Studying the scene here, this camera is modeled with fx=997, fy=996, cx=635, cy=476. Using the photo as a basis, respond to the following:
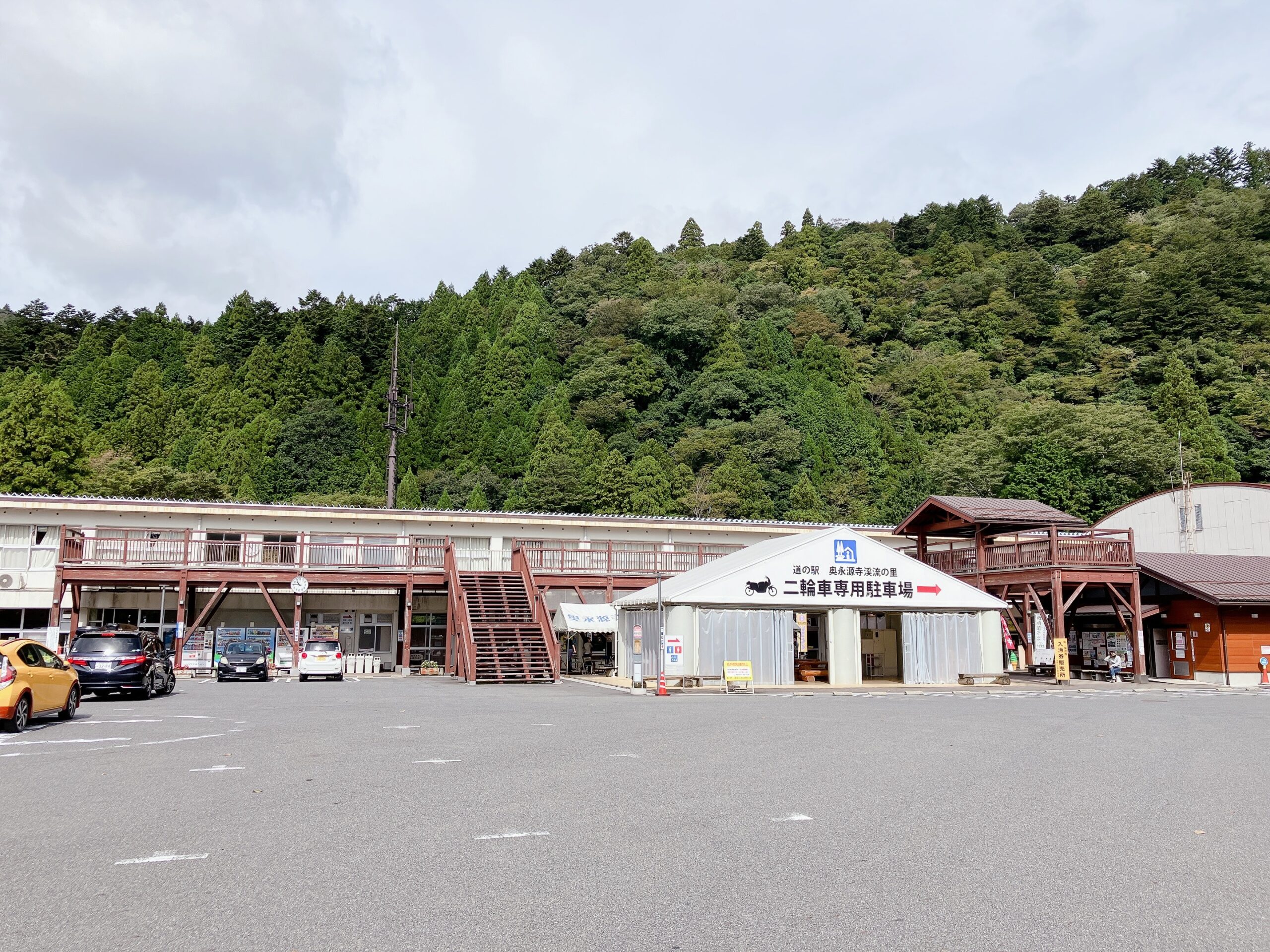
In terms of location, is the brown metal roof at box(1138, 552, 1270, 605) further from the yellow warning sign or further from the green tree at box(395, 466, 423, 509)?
the green tree at box(395, 466, 423, 509)

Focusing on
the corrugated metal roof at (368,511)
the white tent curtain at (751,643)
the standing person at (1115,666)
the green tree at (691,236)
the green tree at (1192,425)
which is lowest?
the standing person at (1115,666)

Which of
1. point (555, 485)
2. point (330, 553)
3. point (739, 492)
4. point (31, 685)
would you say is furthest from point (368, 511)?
point (739, 492)

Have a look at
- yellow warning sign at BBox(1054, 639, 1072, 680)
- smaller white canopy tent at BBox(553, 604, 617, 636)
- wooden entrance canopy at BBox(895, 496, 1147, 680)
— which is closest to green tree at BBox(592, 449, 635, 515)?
wooden entrance canopy at BBox(895, 496, 1147, 680)

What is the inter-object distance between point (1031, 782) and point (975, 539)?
25111mm

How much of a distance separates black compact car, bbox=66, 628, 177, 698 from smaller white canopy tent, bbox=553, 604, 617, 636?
12.7 metres

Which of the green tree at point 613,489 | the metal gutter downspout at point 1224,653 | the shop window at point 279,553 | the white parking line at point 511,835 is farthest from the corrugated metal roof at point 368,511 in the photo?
the white parking line at point 511,835

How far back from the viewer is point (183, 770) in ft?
33.4

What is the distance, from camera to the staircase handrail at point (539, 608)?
28.6 m

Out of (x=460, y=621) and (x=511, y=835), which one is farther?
(x=460, y=621)

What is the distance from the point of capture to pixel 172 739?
1295 centimetres

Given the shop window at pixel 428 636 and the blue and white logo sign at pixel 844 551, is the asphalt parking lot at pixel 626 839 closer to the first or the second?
the blue and white logo sign at pixel 844 551

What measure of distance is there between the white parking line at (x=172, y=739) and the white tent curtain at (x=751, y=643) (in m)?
15.3

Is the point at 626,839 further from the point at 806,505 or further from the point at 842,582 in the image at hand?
the point at 806,505

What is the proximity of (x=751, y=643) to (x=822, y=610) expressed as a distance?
2.51 m
